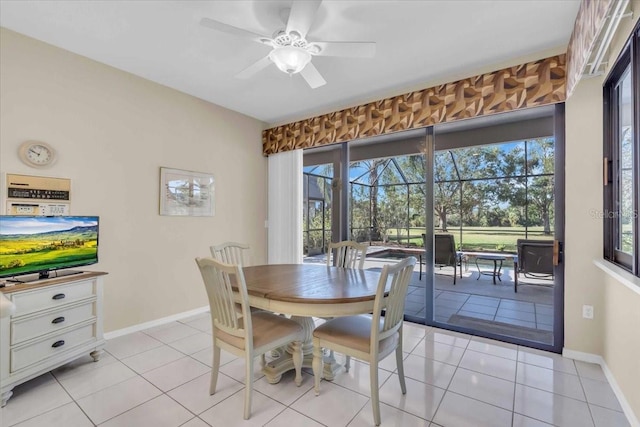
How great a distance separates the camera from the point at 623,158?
215cm

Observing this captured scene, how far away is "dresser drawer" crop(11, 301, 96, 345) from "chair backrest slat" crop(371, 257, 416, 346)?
2269mm

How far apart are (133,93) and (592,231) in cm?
443

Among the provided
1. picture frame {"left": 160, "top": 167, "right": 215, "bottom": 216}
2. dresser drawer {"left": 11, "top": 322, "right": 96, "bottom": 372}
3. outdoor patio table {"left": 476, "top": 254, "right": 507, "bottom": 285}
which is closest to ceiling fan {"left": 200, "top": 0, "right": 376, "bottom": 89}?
picture frame {"left": 160, "top": 167, "right": 215, "bottom": 216}

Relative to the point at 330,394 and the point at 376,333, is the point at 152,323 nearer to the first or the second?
the point at 330,394

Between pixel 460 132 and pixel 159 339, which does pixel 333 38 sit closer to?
pixel 460 132

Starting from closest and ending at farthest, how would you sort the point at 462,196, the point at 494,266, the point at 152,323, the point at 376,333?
1. the point at 376,333
2. the point at 152,323
3. the point at 462,196
4. the point at 494,266

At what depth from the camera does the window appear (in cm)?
182

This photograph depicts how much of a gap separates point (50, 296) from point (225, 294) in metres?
1.42

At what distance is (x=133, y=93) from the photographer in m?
3.12

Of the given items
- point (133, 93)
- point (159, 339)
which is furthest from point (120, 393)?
point (133, 93)

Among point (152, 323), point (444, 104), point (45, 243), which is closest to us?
point (45, 243)

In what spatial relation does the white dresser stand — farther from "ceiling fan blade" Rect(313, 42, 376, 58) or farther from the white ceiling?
"ceiling fan blade" Rect(313, 42, 376, 58)

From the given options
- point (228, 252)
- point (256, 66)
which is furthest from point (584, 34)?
point (228, 252)

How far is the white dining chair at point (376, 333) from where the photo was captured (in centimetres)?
173
